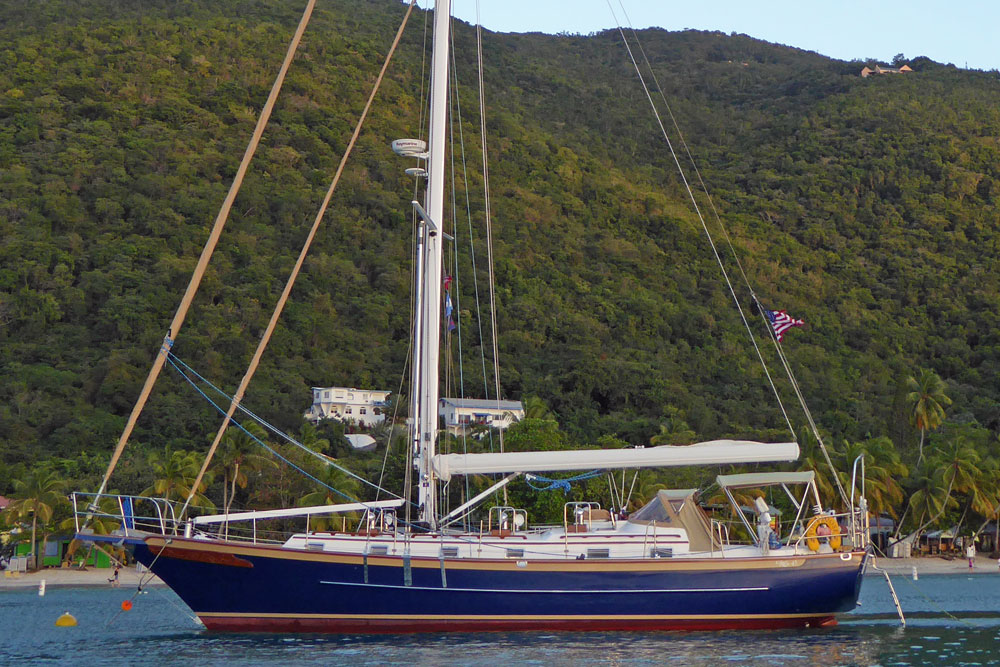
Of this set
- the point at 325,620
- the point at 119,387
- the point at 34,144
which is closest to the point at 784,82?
the point at 34,144

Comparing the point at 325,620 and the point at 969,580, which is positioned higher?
the point at 325,620

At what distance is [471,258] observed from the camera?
244ft

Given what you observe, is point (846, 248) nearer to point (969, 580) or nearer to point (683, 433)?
point (683, 433)

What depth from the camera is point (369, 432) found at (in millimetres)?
74812

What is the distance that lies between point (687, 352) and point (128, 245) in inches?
1671

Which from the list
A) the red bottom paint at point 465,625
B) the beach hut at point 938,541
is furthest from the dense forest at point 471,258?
the red bottom paint at point 465,625

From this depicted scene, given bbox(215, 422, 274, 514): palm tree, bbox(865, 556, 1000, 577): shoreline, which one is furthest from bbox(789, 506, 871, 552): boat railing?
bbox(215, 422, 274, 514): palm tree

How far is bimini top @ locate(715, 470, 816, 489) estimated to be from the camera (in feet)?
73.6

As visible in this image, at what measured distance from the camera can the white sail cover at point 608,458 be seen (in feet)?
73.2

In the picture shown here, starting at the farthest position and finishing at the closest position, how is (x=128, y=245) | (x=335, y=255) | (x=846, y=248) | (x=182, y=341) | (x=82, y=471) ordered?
(x=846, y=248)
(x=335, y=255)
(x=128, y=245)
(x=182, y=341)
(x=82, y=471)

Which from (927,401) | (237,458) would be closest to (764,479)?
(237,458)

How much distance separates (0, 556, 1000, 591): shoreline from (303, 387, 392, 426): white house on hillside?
894 inches

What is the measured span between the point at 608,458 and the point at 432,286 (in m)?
5.20

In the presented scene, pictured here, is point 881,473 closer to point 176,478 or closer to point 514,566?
point 176,478
